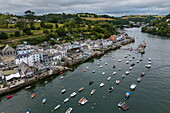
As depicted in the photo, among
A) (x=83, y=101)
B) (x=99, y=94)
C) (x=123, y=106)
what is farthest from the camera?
(x=99, y=94)

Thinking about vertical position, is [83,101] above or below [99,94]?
above

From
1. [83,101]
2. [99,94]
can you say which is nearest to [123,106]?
[99,94]

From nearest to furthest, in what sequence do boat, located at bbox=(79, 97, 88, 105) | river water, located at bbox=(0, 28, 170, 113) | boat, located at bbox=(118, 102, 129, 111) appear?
boat, located at bbox=(118, 102, 129, 111), river water, located at bbox=(0, 28, 170, 113), boat, located at bbox=(79, 97, 88, 105)

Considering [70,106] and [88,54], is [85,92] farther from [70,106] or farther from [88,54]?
[88,54]

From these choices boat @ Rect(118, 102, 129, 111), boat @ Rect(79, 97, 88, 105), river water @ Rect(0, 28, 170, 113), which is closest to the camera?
boat @ Rect(118, 102, 129, 111)

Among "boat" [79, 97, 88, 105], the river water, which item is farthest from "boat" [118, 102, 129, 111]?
"boat" [79, 97, 88, 105]

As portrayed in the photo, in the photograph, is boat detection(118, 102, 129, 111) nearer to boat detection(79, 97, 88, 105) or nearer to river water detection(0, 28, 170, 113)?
river water detection(0, 28, 170, 113)

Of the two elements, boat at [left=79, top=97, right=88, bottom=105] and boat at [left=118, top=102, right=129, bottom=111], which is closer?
boat at [left=118, top=102, right=129, bottom=111]

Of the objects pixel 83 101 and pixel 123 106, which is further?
pixel 83 101

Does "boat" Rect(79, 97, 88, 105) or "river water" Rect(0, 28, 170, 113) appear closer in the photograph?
"river water" Rect(0, 28, 170, 113)

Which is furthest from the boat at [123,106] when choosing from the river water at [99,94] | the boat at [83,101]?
the boat at [83,101]

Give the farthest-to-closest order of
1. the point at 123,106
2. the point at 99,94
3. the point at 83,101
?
the point at 99,94
the point at 83,101
the point at 123,106

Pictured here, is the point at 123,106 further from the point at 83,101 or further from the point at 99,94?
the point at 83,101
